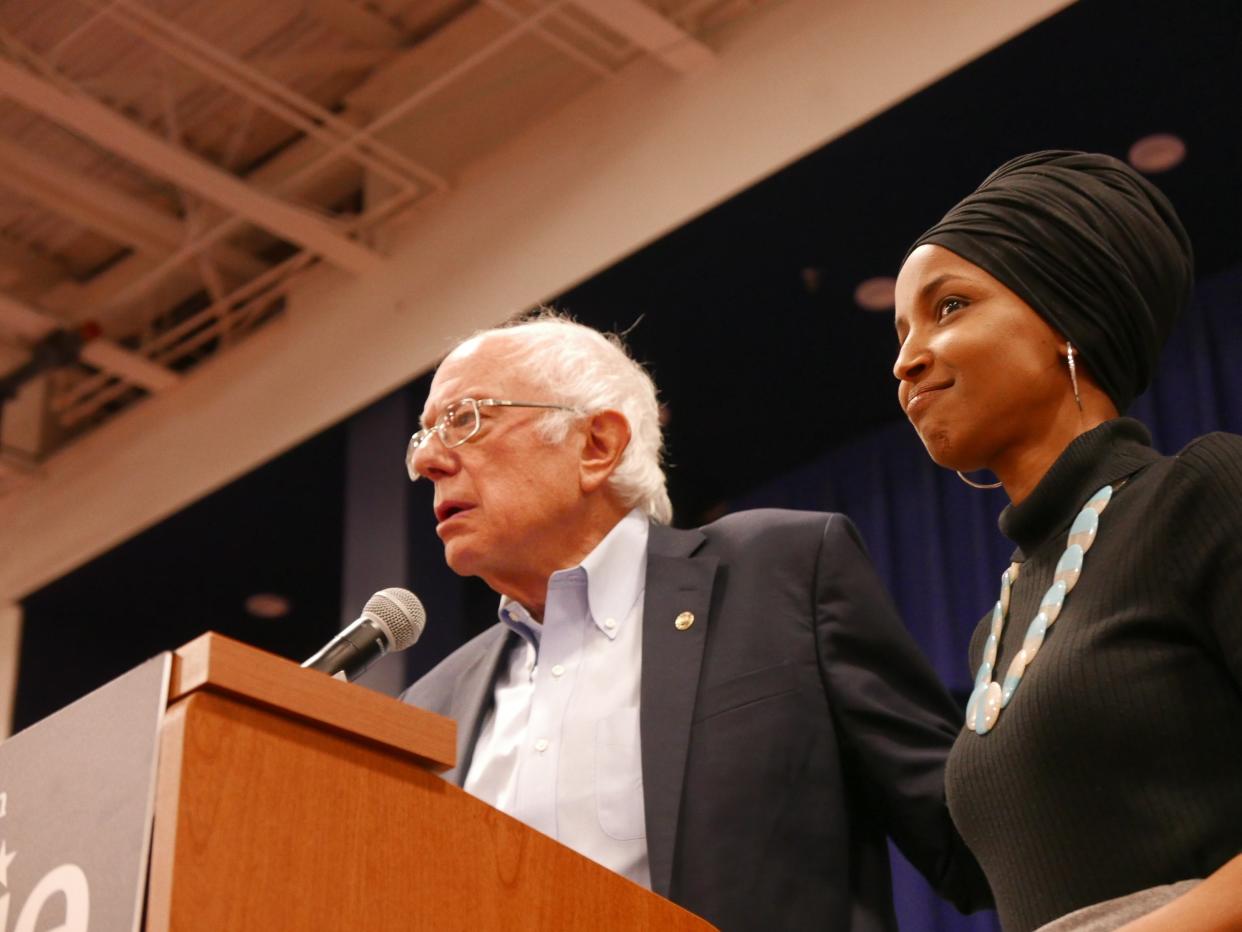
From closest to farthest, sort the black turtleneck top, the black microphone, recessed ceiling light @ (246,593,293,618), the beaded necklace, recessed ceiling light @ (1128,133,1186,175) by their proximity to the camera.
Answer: the black turtleneck top → the beaded necklace → the black microphone → recessed ceiling light @ (1128,133,1186,175) → recessed ceiling light @ (246,593,293,618)

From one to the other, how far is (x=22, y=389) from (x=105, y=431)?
421mm

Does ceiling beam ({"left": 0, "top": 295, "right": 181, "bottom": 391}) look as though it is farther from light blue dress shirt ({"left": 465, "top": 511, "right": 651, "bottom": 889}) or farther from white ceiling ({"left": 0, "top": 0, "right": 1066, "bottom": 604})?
light blue dress shirt ({"left": 465, "top": 511, "right": 651, "bottom": 889})

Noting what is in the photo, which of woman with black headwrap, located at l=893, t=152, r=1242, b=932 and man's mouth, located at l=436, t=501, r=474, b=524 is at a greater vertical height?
man's mouth, located at l=436, t=501, r=474, b=524

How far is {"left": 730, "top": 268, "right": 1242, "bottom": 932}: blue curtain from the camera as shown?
14.2ft

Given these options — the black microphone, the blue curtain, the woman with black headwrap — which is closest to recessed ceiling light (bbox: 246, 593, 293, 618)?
the blue curtain

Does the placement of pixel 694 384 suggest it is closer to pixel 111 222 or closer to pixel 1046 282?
pixel 111 222

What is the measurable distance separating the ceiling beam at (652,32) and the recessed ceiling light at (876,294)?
78 centimetres

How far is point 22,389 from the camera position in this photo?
21.9 feet

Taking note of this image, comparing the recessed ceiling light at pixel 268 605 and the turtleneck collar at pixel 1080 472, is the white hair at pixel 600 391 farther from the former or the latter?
the recessed ceiling light at pixel 268 605

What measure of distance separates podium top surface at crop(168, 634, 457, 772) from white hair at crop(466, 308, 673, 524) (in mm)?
1234

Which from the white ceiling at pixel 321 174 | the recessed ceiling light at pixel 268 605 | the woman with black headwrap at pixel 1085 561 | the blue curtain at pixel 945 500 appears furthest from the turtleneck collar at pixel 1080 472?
the recessed ceiling light at pixel 268 605

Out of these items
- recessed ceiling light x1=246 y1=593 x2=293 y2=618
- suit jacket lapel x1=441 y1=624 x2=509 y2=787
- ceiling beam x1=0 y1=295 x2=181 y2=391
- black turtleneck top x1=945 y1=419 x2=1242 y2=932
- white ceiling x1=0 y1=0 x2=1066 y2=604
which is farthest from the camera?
recessed ceiling light x1=246 y1=593 x2=293 y2=618

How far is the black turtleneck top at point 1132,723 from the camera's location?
131 centimetres

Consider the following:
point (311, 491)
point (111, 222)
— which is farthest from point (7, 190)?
point (311, 491)
